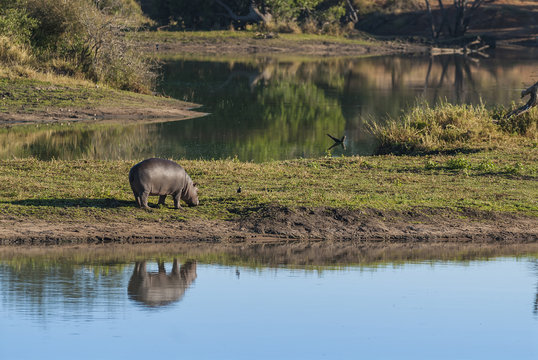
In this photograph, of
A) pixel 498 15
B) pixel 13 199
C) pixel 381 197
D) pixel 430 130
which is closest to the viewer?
pixel 13 199

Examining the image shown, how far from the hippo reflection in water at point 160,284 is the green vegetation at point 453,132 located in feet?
34.7

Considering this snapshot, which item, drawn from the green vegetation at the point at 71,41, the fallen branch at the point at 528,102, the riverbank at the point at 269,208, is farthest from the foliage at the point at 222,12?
the riverbank at the point at 269,208

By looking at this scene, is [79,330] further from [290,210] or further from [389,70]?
[389,70]

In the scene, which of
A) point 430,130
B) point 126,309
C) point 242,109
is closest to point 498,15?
point 242,109

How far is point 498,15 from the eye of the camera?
84.9 m

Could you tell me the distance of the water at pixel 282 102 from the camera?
24.1 metres

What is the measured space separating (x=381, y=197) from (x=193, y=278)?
4.73m

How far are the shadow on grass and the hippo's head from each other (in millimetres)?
784

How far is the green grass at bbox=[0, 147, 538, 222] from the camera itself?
46.1ft

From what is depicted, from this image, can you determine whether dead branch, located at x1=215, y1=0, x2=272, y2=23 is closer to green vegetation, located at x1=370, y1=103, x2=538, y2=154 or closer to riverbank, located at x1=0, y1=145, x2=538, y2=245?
green vegetation, located at x1=370, y1=103, x2=538, y2=154

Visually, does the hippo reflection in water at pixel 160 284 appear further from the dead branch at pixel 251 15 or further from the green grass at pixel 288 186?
the dead branch at pixel 251 15

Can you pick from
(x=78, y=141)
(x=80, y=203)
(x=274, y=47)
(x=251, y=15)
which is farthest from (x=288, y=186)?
(x=251, y=15)

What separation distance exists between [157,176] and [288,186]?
3.33 meters

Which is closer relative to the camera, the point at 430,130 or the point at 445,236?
the point at 445,236
